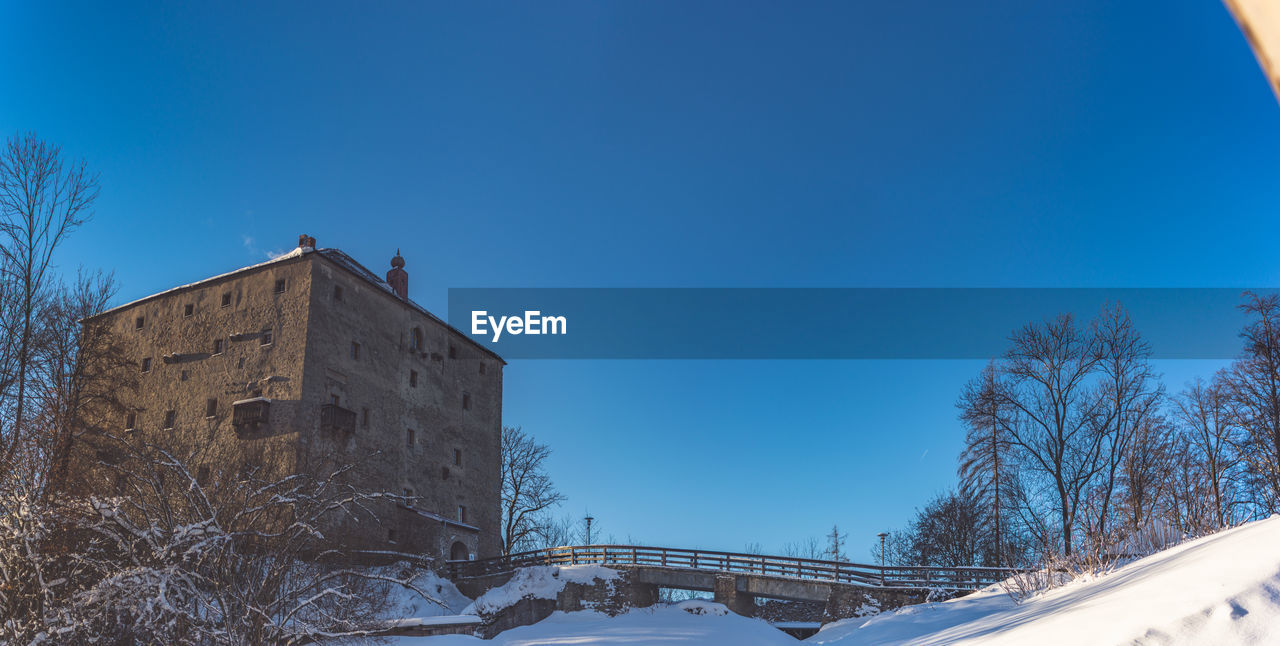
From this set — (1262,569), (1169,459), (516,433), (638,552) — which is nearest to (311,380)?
(638,552)

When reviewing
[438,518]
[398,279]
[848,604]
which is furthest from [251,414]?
[848,604]

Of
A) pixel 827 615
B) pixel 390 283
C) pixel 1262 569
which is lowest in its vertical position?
pixel 827 615

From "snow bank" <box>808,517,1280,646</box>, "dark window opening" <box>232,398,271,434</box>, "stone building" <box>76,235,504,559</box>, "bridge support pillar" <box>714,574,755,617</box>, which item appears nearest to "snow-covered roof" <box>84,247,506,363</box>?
"stone building" <box>76,235,504,559</box>

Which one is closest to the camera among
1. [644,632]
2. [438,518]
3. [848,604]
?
[644,632]

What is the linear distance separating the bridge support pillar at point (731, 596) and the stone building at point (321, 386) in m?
13.4

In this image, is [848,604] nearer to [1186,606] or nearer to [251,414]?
[1186,606]

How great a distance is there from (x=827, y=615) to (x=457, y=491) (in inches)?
782

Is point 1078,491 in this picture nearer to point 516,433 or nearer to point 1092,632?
point 1092,632

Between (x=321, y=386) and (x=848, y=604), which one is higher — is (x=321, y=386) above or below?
above

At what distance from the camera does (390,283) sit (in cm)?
4647

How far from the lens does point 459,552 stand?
4056cm

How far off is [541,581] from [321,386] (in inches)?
483

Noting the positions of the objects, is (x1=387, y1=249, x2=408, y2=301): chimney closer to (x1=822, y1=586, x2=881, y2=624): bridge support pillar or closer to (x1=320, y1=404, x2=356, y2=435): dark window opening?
(x1=320, y1=404, x2=356, y2=435): dark window opening

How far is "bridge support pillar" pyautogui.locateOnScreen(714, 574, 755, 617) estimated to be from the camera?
31844 millimetres
